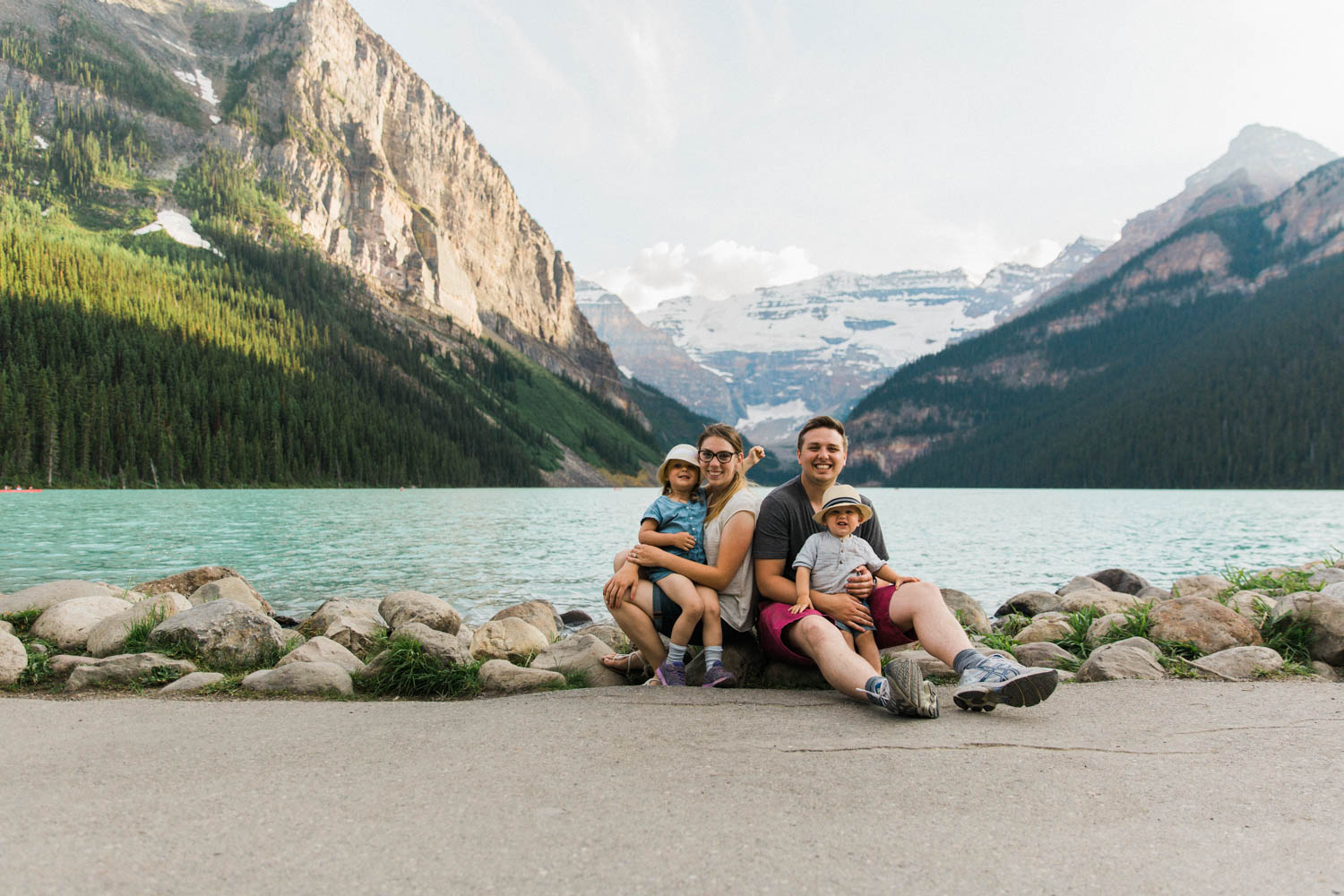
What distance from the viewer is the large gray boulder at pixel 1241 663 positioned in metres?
7.64

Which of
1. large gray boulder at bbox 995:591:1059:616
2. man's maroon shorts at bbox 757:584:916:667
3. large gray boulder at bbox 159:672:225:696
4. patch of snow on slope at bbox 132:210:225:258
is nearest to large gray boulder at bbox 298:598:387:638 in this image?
large gray boulder at bbox 159:672:225:696

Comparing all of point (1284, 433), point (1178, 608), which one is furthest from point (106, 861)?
point (1284, 433)

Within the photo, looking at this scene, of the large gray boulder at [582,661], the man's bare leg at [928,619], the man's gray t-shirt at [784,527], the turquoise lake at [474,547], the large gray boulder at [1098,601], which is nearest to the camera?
the man's bare leg at [928,619]

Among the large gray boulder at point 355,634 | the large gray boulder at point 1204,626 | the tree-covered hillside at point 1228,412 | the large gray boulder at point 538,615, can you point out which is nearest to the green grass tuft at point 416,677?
the large gray boulder at point 355,634

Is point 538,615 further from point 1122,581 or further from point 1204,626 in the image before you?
point 1122,581

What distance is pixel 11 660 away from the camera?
7.73 meters

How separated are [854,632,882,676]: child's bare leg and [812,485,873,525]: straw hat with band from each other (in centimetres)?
105

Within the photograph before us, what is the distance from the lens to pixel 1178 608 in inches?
360

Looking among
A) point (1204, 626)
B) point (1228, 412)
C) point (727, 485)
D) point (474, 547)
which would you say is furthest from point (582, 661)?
point (1228, 412)

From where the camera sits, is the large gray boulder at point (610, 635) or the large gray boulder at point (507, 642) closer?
the large gray boulder at point (507, 642)

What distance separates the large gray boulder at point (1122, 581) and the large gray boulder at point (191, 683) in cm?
1795

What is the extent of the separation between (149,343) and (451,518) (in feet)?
249

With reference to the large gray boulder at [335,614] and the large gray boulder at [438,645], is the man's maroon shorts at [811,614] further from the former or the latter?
the large gray boulder at [335,614]

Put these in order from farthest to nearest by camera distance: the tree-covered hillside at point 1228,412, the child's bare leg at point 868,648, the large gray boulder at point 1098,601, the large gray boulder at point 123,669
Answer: the tree-covered hillside at point 1228,412, the large gray boulder at point 1098,601, the large gray boulder at point 123,669, the child's bare leg at point 868,648
